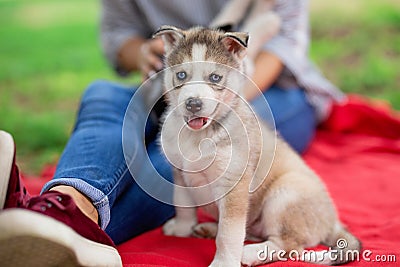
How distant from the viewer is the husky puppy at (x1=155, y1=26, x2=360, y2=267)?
5.52 ft

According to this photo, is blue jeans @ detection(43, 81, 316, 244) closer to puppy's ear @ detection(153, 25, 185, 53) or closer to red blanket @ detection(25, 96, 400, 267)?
red blanket @ detection(25, 96, 400, 267)

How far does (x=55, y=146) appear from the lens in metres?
3.85

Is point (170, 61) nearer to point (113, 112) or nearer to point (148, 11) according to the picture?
point (113, 112)

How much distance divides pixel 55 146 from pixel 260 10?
187 centimetres

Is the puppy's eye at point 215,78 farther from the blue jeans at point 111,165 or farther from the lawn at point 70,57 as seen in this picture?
the lawn at point 70,57

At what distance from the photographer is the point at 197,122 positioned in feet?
5.54

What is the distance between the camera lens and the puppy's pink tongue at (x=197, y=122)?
169cm

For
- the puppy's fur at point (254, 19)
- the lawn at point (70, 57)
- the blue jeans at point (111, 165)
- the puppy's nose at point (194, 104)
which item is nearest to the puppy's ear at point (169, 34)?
the puppy's nose at point (194, 104)

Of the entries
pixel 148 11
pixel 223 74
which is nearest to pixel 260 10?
pixel 148 11

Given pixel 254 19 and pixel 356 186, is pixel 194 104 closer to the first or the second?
pixel 254 19

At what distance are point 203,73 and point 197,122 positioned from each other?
0.15m

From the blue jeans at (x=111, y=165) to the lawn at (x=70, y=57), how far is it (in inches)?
53.5

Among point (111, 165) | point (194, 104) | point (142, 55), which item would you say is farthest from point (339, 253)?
point (142, 55)

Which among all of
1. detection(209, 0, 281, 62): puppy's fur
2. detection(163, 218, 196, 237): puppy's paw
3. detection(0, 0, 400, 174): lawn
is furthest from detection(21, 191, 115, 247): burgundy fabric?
detection(0, 0, 400, 174): lawn
